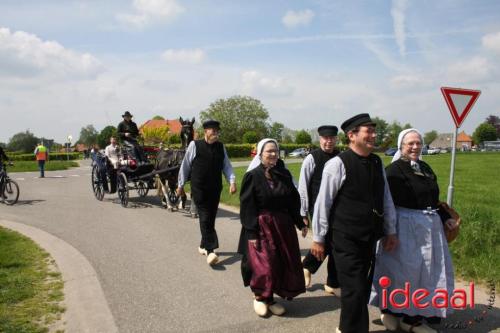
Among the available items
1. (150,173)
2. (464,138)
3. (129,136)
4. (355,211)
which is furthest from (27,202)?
(464,138)

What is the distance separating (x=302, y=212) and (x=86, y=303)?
2.66 metres

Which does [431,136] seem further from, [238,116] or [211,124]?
[211,124]

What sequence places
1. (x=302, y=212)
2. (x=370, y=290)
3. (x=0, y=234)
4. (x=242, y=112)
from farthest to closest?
(x=242, y=112) < (x=0, y=234) < (x=302, y=212) < (x=370, y=290)

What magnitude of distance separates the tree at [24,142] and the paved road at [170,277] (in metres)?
79.5

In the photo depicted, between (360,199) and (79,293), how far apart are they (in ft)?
11.2

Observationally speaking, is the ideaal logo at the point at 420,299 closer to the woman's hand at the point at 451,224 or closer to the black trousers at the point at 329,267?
the woman's hand at the point at 451,224

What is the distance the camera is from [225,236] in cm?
791

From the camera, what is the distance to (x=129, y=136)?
12.0 meters

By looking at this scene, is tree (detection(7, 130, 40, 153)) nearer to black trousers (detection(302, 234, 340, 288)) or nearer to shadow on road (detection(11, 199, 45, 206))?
shadow on road (detection(11, 199, 45, 206))

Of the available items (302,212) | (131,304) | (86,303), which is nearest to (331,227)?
(302,212)

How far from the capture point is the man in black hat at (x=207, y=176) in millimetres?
6225

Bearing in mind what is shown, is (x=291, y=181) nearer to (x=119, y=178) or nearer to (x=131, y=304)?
(x=131, y=304)

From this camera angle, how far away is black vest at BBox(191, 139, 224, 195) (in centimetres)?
630

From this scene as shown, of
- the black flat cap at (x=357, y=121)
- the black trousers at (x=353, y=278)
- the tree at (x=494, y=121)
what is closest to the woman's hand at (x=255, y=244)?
the black trousers at (x=353, y=278)
